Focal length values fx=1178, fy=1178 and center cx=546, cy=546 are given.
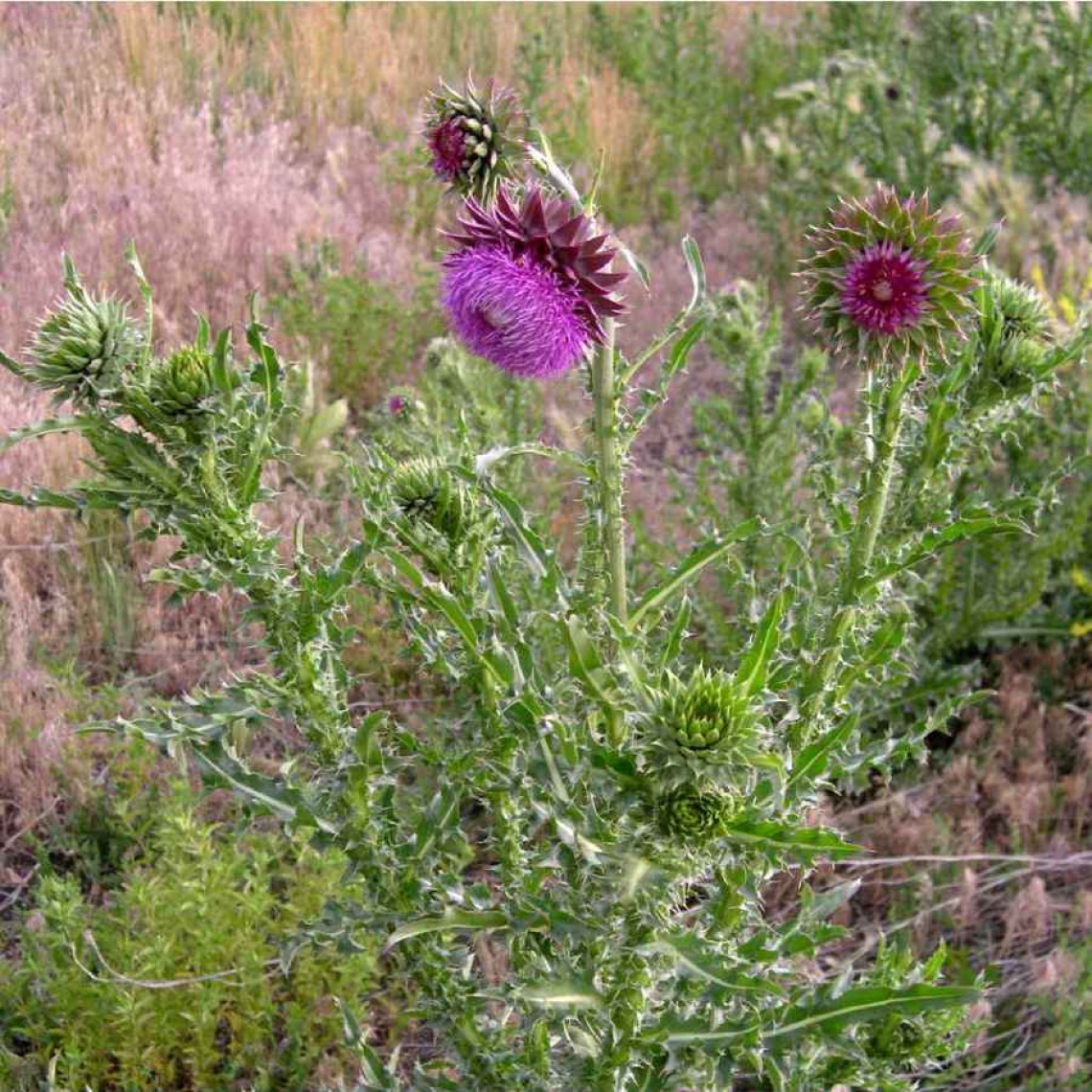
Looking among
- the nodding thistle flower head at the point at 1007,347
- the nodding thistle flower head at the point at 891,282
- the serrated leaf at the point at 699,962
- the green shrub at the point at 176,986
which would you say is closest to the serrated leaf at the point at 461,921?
the serrated leaf at the point at 699,962

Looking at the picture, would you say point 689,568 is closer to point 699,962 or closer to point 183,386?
point 699,962

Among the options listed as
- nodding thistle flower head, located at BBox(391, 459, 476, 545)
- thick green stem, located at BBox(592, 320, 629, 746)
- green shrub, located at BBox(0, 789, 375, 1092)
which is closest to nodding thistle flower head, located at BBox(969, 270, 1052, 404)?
thick green stem, located at BBox(592, 320, 629, 746)

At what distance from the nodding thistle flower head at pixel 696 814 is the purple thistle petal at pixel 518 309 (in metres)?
0.63

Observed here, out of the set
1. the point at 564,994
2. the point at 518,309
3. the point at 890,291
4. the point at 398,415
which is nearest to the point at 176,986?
the point at 564,994

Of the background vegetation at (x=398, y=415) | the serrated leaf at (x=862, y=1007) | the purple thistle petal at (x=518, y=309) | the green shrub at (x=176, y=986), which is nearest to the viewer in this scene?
the purple thistle petal at (x=518, y=309)

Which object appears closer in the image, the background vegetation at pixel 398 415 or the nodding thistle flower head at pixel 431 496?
the nodding thistle flower head at pixel 431 496

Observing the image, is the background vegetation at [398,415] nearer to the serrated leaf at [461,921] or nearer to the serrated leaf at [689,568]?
the serrated leaf at [689,568]

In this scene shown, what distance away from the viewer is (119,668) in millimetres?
3820

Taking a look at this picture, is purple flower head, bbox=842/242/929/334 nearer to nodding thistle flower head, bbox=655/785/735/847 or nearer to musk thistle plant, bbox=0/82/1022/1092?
musk thistle plant, bbox=0/82/1022/1092

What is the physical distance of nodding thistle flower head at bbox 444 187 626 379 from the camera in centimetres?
164

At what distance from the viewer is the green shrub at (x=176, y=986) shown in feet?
8.39

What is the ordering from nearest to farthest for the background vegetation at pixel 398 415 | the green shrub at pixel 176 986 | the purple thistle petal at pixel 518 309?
the purple thistle petal at pixel 518 309
the green shrub at pixel 176 986
the background vegetation at pixel 398 415

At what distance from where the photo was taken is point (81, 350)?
168cm

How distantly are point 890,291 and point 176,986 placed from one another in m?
2.14
